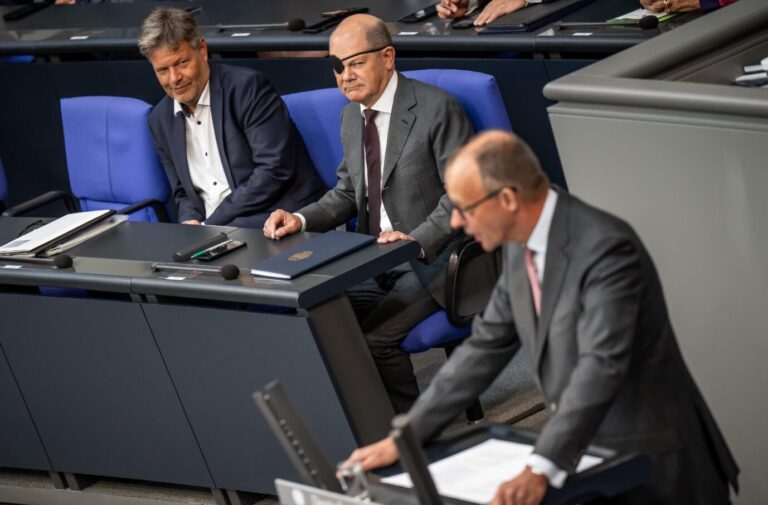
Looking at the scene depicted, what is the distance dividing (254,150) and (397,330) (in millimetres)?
1135

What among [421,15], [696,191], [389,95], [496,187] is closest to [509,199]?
[496,187]

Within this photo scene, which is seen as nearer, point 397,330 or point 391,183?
point 397,330

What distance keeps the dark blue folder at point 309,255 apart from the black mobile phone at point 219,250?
26 centimetres

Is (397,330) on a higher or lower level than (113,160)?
lower

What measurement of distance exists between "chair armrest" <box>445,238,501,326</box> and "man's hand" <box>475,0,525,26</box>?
59.3 inches

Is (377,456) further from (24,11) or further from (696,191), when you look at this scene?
(24,11)

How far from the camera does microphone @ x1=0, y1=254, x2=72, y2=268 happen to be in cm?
434

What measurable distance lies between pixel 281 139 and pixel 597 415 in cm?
263

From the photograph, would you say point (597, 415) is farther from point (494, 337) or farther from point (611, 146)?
point (611, 146)

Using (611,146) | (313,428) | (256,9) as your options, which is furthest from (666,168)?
(256,9)

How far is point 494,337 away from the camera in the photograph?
9.19 feet

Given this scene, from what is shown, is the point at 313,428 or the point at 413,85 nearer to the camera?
the point at 313,428

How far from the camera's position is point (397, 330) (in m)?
4.21

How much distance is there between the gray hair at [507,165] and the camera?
2543mm
